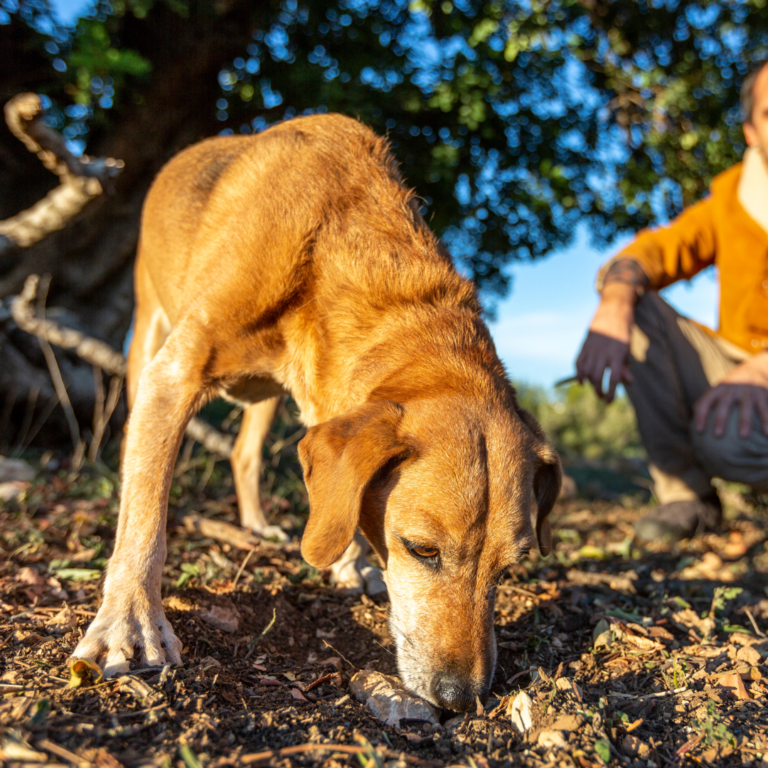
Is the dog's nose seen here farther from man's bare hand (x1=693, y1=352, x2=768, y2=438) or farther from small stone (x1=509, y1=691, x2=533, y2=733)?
man's bare hand (x1=693, y1=352, x2=768, y2=438)

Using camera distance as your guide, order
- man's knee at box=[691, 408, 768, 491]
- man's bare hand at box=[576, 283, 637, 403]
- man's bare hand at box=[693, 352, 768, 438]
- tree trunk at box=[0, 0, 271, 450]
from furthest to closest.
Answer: tree trunk at box=[0, 0, 271, 450]
man's knee at box=[691, 408, 768, 491]
man's bare hand at box=[693, 352, 768, 438]
man's bare hand at box=[576, 283, 637, 403]

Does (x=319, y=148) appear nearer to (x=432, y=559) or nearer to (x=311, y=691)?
(x=432, y=559)

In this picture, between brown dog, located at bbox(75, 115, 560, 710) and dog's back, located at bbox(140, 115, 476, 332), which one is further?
dog's back, located at bbox(140, 115, 476, 332)

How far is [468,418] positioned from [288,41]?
5196 millimetres

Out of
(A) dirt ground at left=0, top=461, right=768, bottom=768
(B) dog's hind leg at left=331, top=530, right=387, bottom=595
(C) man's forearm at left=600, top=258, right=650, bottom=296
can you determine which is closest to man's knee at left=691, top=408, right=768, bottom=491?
(A) dirt ground at left=0, top=461, right=768, bottom=768

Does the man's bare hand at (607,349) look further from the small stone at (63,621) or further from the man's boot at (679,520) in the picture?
the small stone at (63,621)

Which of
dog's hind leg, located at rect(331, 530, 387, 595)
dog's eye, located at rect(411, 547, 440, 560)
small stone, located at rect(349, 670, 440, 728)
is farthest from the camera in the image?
dog's hind leg, located at rect(331, 530, 387, 595)

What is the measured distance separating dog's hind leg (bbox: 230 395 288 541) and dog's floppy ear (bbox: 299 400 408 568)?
1622 millimetres

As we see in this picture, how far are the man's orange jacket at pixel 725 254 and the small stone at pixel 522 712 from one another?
356 cm

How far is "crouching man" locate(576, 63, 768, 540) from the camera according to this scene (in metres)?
4.52

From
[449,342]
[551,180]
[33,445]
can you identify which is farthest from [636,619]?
[33,445]

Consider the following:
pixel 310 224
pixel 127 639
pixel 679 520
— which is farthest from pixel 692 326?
pixel 127 639

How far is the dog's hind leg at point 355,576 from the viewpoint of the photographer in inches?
120

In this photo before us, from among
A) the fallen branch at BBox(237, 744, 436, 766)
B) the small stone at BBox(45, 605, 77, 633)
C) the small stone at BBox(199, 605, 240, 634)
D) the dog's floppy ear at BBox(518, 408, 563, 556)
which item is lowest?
the fallen branch at BBox(237, 744, 436, 766)
